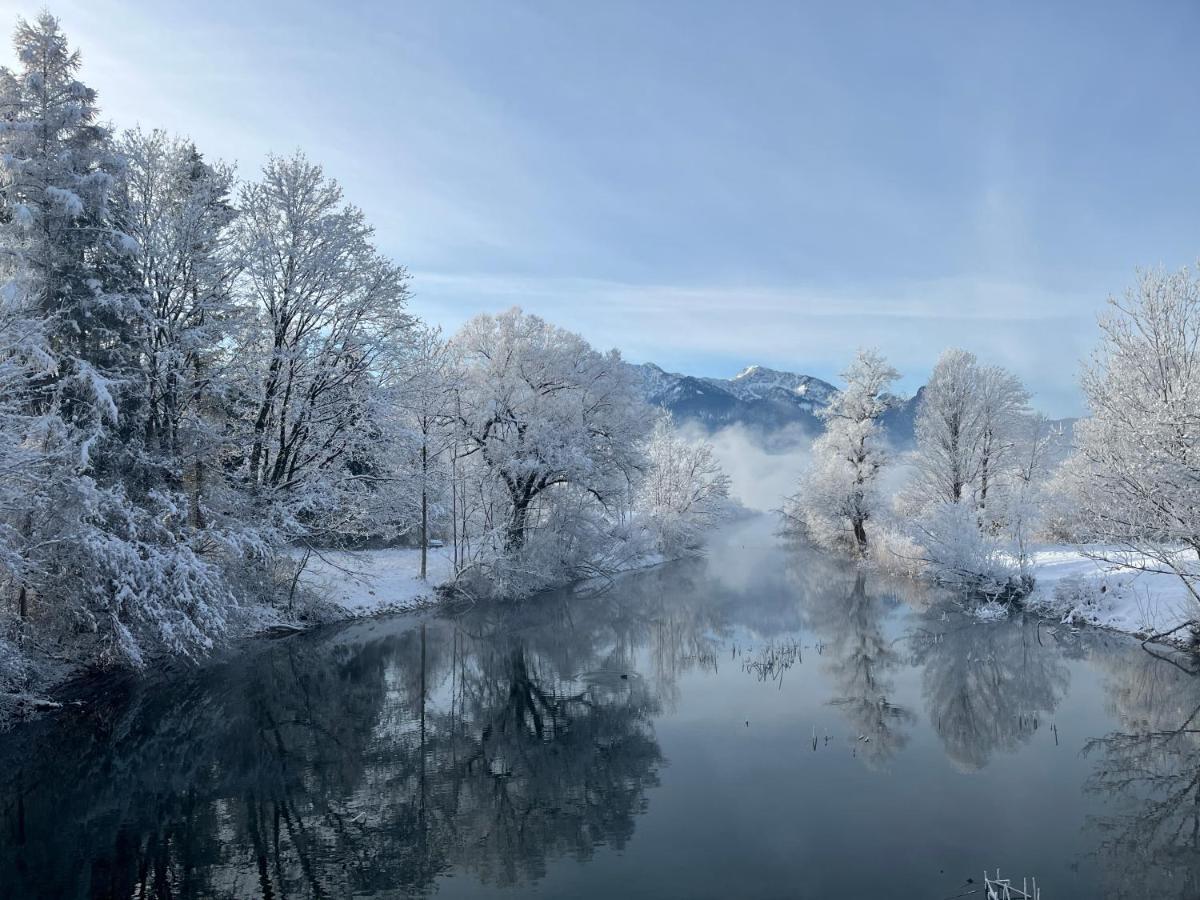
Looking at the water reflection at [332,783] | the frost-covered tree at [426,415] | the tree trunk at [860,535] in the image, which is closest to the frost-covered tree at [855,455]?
the tree trunk at [860,535]

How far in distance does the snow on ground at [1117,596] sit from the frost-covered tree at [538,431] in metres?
17.4

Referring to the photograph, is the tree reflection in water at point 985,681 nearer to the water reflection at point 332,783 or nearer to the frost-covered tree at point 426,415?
the water reflection at point 332,783

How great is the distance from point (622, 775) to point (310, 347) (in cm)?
1713

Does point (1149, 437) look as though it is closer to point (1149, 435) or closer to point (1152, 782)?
point (1149, 435)

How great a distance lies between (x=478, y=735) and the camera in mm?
14039

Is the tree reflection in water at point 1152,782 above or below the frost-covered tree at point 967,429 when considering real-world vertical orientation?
below

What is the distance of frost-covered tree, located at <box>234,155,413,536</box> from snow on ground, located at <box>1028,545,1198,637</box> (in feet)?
74.6

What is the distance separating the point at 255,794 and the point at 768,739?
8667 mm

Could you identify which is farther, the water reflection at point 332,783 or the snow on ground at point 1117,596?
the snow on ground at point 1117,596

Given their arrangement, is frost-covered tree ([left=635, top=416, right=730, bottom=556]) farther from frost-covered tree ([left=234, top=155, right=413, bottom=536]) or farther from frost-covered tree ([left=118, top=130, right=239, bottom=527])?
frost-covered tree ([left=118, top=130, right=239, bottom=527])

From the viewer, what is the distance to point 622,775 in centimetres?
1195

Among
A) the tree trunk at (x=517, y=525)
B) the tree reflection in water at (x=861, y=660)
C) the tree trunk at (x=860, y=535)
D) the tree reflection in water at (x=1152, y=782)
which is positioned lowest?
the tree reflection in water at (x=861, y=660)

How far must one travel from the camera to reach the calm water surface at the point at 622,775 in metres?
8.92

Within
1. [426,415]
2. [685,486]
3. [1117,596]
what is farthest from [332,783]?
[685,486]
